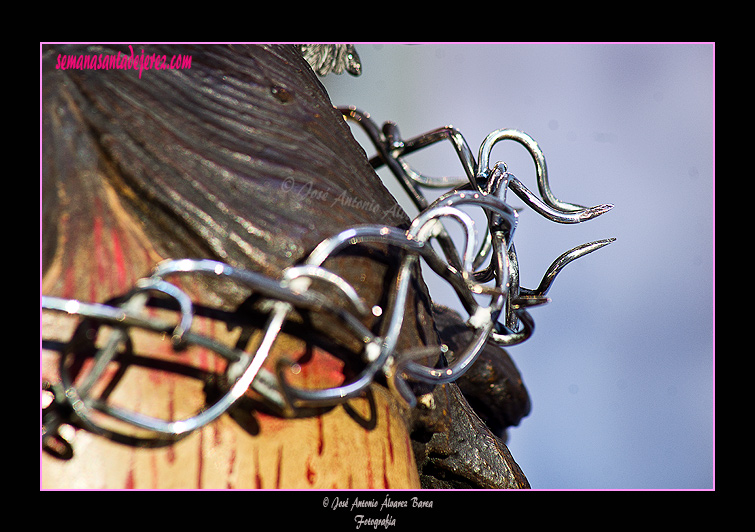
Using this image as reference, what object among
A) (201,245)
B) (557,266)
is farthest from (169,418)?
(557,266)

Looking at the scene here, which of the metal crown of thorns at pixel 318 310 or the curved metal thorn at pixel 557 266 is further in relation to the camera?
the curved metal thorn at pixel 557 266

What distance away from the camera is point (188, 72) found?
50 cm

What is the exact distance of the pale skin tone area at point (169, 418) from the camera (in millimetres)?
416

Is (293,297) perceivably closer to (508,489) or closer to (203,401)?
(203,401)

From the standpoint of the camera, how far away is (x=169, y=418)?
0.42 meters

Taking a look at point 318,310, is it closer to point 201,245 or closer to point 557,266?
point 201,245

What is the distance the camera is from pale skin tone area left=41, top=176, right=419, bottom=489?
416mm

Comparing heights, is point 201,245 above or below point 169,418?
above

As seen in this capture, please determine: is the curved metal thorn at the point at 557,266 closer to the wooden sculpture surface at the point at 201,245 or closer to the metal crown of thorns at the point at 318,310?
the metal crown of thorns at the point at 318,310

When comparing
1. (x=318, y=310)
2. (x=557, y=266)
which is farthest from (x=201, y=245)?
(x=557, y=266)

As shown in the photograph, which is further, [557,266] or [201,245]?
[557,266]

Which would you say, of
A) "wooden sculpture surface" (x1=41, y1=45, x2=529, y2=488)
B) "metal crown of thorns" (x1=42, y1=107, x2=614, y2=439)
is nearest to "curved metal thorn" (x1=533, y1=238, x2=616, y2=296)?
"metal crown of thorns" (x1=42, y1=107, x2=614, y2=439)

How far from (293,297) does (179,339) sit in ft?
0.24

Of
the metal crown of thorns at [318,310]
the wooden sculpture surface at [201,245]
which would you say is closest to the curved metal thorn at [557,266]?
the metal crown of thorns at [318,310]
